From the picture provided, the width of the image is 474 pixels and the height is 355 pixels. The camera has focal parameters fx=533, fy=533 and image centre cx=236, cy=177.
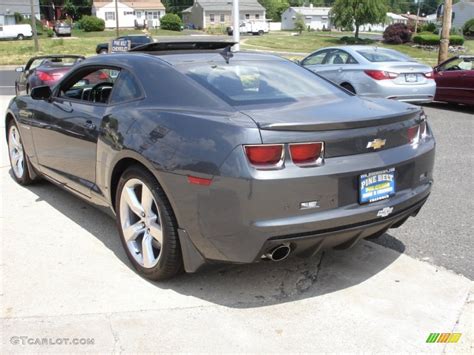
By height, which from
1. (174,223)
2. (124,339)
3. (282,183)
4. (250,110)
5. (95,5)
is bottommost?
(124,339)

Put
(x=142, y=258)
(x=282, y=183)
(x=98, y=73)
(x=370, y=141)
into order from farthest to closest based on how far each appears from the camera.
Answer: (x=98, y=73), (x=142, y=258), (x=370, y=141), (x=282, y=183)

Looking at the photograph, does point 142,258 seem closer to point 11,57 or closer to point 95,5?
point 11,57

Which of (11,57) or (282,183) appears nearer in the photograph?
(282,183)

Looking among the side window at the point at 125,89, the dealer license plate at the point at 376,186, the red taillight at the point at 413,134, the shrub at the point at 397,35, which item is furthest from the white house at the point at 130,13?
the dealer license plate at the point at 376,186

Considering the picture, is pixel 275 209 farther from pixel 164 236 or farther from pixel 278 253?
pixel 164 236

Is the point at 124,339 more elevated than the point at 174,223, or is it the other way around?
the point at 174,223

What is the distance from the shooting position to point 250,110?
3275mm

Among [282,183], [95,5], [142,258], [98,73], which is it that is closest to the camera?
[282,183]

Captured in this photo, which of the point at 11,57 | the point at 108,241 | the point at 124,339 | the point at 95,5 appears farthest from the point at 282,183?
the point at 95,5

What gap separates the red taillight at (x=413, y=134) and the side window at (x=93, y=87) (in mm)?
2274

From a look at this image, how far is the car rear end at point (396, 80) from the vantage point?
415 inches

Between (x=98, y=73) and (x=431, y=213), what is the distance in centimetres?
335

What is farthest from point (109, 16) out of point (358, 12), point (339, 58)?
point (339, 58)

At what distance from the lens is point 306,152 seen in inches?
120
